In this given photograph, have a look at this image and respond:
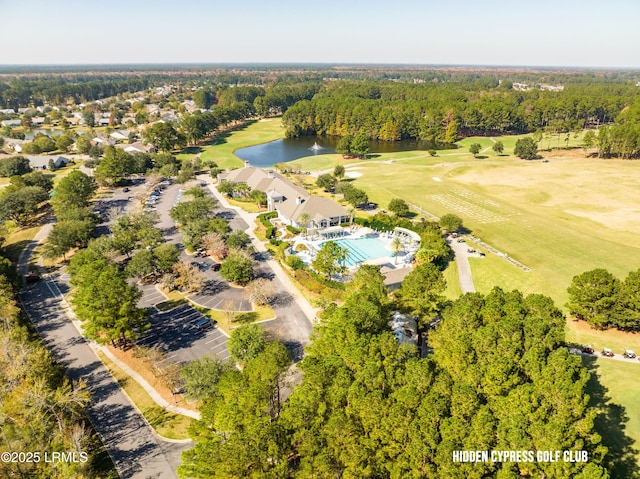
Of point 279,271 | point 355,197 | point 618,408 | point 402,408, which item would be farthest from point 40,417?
point 355,197

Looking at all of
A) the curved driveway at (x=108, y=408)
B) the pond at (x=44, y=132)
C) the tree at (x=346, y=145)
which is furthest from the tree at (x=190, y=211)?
the pond at (x=44, y=132)

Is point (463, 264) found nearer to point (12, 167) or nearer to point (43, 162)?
point (12, 167)

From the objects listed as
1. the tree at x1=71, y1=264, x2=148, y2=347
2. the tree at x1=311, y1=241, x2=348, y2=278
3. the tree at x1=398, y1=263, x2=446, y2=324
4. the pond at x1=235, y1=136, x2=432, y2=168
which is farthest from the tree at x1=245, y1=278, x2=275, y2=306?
the pond at x1=235, y1=136, x2=432, y2=168

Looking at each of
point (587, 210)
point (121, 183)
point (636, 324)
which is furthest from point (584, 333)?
point (121, 183)

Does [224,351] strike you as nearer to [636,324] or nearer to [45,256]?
[45,256]

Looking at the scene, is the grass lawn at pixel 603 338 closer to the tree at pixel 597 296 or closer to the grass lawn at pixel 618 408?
the tree at pixel 597 296

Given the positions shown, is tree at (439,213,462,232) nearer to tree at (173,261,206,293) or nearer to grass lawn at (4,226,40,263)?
tree at (173,261,206,293)
